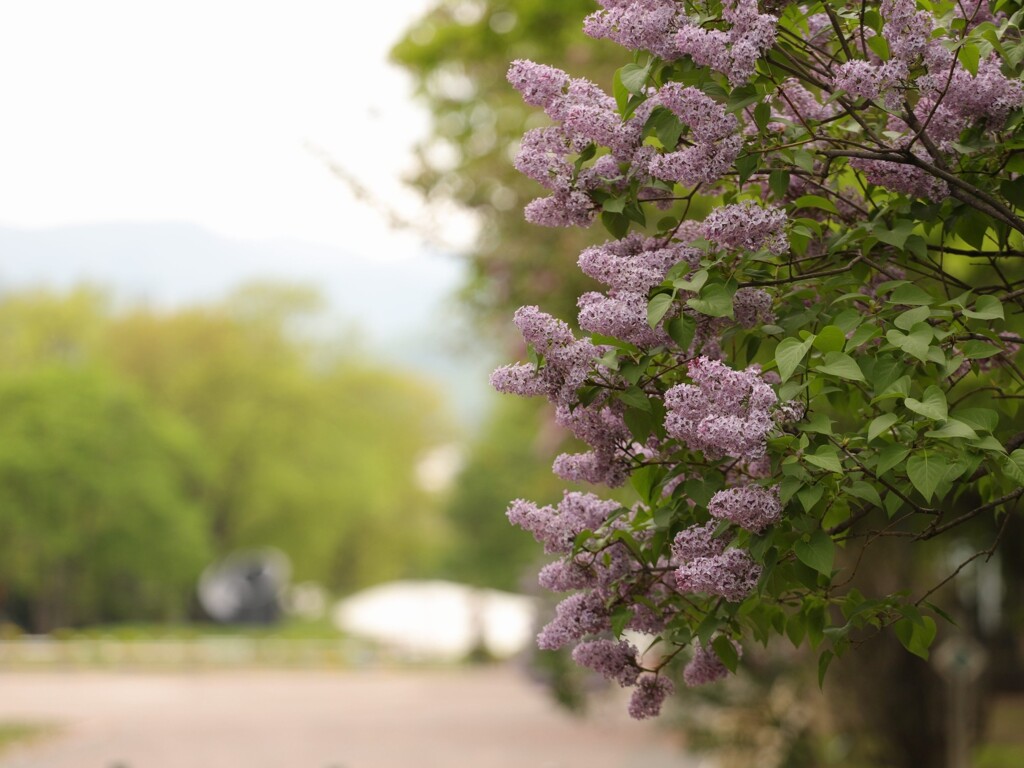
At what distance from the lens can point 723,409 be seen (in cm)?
305

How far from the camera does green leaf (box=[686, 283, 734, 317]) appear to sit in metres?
3.15

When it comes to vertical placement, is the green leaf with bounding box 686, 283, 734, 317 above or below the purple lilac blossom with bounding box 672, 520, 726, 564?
above

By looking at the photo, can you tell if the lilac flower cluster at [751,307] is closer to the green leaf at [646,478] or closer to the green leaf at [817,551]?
the green leaf at [646,478]

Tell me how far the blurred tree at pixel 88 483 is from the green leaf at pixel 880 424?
44.3 metres

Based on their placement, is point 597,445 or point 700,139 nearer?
point 700,139

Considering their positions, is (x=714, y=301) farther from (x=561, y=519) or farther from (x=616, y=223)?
(x=561, y=519)

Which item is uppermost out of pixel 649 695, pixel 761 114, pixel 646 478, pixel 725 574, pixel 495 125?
pixel 495 125

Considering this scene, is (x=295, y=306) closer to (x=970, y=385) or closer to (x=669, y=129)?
(x=970, y=385)

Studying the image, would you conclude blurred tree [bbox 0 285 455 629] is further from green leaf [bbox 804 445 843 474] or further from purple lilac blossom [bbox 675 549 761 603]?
green leaf [bbox 804 445 843 474]

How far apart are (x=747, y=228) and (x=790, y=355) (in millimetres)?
420

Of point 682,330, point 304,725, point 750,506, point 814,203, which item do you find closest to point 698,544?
point 750,506

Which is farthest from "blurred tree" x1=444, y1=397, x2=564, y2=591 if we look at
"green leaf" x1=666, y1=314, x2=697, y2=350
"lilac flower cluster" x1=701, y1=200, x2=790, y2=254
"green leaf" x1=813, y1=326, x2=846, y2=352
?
"green leaf" x1=813, y1=326, x2=846, y2=352

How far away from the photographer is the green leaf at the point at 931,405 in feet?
9.59

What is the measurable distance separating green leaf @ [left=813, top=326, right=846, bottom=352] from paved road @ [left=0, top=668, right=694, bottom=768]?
13.5 metres
